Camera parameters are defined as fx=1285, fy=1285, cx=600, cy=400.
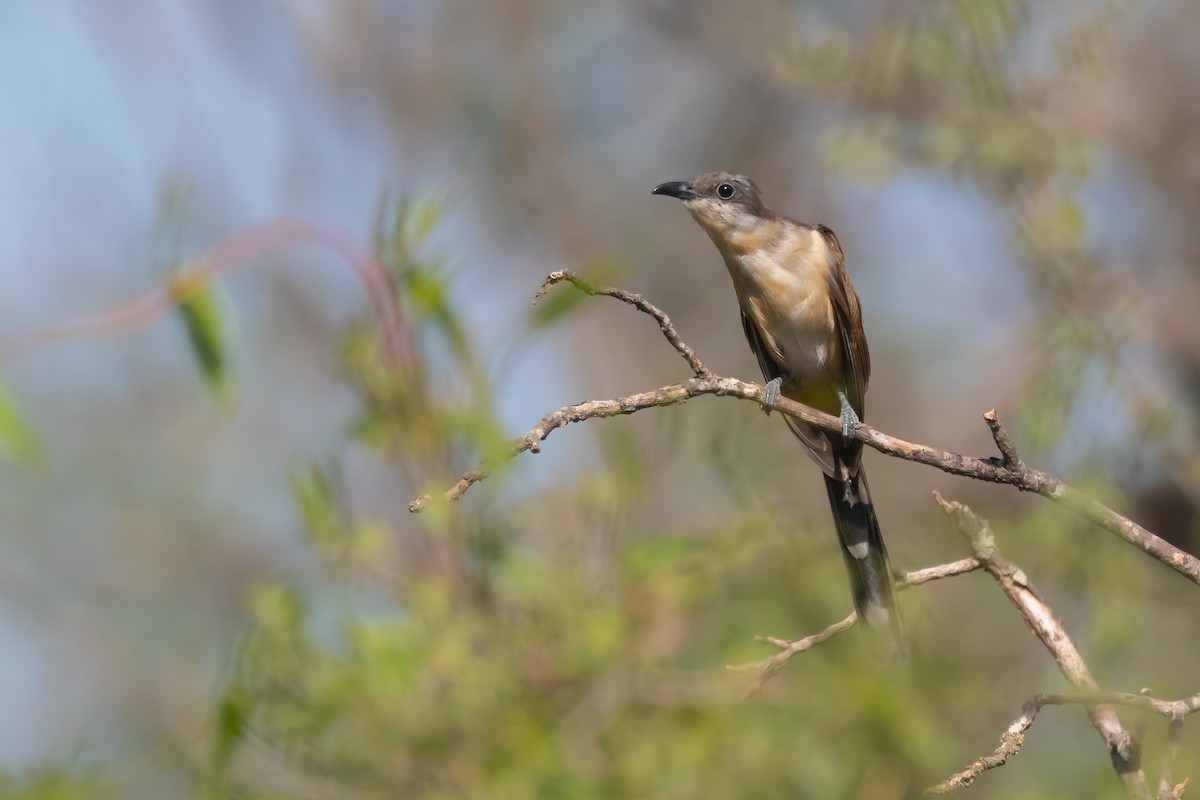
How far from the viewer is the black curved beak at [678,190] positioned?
508 centimetres

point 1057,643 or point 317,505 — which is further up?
point 317,505

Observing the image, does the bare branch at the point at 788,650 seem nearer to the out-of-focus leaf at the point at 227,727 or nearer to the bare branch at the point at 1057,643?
the bare branch at the point at 1057,643

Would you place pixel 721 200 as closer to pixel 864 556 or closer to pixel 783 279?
pixel 783 279

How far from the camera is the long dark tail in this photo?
3781 millimetres

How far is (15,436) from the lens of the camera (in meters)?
2.89

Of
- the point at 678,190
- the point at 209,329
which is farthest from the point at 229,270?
the point at 678,190

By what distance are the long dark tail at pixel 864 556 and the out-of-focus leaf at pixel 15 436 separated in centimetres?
221

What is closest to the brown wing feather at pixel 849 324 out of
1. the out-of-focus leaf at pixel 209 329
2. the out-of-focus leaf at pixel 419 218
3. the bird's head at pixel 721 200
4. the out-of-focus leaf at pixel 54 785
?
the bird's head at pixel 721 200

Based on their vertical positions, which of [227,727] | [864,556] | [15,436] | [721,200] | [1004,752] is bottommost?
[1004,752]

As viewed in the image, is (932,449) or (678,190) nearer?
(932,449)

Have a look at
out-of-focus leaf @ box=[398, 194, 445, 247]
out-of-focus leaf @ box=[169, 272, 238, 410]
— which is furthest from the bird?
out-of-focus leaf @ box=[169, 272, 238, 410]

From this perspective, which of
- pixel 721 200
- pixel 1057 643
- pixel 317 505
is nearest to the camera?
pixel 1057 643

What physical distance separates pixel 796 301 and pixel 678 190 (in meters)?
0.68

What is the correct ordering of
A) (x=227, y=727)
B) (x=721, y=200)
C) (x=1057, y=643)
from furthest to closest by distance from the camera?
(x=721, y=200), (x=227, y=727), (x=1057, y=643)
